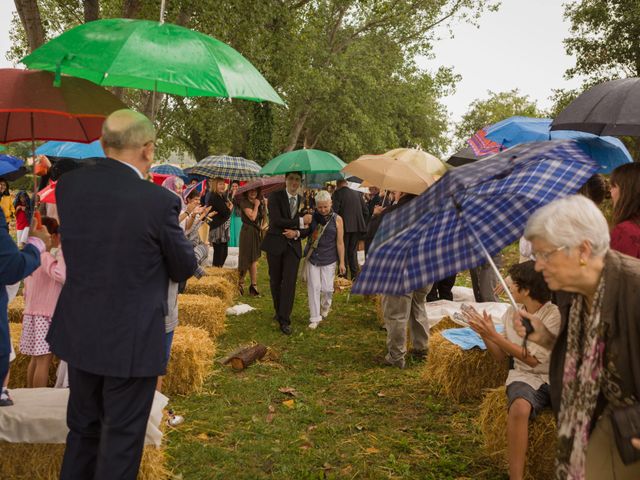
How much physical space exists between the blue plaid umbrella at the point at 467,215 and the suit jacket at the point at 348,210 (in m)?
9.35

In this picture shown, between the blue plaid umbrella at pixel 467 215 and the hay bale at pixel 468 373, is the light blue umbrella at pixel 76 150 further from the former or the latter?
the blue plaid umbrella at pixel 467 215

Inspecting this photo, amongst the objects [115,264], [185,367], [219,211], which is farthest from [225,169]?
[115,264]

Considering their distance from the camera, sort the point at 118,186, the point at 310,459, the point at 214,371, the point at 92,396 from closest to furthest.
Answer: the point at 118,186 → the point at 92,396 → the point at 310,459 → the point at 214,371

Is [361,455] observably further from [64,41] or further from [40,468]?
[64,41]

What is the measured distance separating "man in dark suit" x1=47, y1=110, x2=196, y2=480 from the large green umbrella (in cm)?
75

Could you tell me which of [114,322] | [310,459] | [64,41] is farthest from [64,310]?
[310,459]

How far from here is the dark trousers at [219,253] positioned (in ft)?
41.5

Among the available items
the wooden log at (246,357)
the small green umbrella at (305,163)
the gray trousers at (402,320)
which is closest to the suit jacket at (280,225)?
the small green umbrella at (305,163)

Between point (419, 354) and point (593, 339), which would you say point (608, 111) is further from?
point (419, 354)

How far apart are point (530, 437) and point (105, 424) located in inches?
115

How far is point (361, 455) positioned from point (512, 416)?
4.57 ft

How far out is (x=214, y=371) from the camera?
698cm

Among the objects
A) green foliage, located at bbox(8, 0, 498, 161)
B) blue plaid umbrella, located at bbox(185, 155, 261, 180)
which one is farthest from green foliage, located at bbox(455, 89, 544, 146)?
Answer: blue plaid umbrella, located at bbox(185, 155, 261, 180)

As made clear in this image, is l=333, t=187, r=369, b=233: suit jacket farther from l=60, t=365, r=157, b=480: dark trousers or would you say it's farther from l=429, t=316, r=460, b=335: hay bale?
l=60, t=365, r=157, b=480: dark trousers
